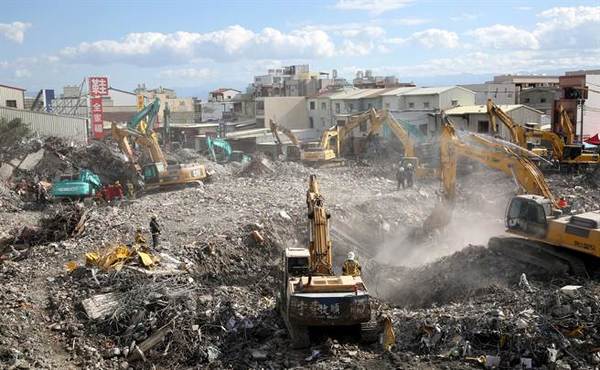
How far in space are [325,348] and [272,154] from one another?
27.6 meters

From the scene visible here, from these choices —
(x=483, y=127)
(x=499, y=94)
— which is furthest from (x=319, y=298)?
(x=499, y=94)

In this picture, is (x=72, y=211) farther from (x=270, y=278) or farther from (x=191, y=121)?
(x=191, y=121)

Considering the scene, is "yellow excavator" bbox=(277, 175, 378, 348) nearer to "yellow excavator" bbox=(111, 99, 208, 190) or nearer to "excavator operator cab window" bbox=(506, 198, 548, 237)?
"excavator operator cab window" bbox=(506, 198, 548, 237)

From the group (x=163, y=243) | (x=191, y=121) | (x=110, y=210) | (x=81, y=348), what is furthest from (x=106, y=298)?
(x=191, y=121)

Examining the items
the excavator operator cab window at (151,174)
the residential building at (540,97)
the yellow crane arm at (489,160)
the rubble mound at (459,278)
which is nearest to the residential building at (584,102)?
the residential building at (540,97)

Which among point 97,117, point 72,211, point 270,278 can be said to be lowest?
point 270,278

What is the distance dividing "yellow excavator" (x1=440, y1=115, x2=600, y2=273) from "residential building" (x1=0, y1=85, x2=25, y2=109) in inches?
1279

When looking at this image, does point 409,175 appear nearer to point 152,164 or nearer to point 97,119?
point 152,164

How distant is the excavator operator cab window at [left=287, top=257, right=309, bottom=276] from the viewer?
463 inches

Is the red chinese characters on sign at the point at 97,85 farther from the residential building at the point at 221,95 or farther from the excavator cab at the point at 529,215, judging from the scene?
the excavator cab at the point at 529,215

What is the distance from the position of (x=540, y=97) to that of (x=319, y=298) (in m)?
37.3

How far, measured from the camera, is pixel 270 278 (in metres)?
16.0

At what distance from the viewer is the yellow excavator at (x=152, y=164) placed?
24844 millimetres

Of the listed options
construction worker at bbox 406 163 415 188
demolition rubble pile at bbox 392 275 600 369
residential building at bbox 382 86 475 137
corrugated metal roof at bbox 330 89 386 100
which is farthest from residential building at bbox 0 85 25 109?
demolition rubble pile at bbox 392 275 600 369
